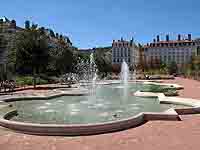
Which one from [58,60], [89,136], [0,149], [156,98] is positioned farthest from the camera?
[58,60]

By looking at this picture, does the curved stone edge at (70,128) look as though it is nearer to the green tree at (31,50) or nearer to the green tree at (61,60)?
the green tree at (31,50)

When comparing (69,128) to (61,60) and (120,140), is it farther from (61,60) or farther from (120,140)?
(61,60)

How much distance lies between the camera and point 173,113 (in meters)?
11.1

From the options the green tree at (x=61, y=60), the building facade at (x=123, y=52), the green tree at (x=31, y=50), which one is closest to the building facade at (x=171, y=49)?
the building facade at (x=123, y=52)

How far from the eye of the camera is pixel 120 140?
8008 mm

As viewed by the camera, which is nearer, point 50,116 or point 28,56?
point 50,116

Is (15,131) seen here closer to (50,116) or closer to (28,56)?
(50,116)

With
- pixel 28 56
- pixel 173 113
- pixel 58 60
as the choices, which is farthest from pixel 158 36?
pixel 173 113

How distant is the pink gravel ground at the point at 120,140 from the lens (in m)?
7.33

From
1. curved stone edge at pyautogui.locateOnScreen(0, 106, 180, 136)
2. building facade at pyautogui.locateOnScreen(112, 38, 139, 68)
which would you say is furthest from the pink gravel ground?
building facade at pyautogui.locateOnScreen(112, 38, 139, 68)

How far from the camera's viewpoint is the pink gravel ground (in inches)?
289

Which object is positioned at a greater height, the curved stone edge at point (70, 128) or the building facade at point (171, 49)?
the building facade at point (171, 49)

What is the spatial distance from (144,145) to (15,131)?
4.27m

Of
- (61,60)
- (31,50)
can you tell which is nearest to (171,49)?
(61,60)
